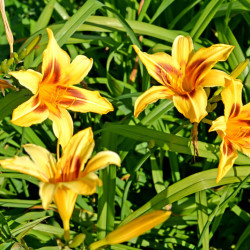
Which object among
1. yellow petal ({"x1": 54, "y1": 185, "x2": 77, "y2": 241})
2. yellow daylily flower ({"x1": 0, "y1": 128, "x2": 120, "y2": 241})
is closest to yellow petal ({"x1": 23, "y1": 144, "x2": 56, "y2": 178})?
yellow daylily flower ({"x1": 0, "y1": 128, "x2": 120, "y2": 241})

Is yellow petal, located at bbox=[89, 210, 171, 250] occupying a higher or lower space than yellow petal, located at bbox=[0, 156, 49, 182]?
lower

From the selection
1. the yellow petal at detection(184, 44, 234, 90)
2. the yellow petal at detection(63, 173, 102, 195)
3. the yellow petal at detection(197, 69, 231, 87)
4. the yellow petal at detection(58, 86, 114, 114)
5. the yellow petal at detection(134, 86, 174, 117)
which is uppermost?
the yellow petal at detection(184, 44, 234, 90)

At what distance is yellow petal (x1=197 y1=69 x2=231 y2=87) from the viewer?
1.58 m

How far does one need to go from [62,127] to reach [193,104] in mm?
529

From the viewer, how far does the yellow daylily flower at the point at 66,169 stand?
48.6 inches

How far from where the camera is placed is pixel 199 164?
88.4 inches

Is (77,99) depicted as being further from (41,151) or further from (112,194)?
(112,194)

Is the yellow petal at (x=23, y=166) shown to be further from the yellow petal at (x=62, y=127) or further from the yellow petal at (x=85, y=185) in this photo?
the yellow petal at (x=62, y=127)

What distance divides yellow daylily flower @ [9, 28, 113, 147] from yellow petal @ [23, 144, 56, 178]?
0.55ft

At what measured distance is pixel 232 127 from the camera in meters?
1.74

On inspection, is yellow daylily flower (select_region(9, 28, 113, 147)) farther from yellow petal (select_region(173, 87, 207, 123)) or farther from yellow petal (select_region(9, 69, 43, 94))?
yellow petal (select_region(173, 87, 207, 123))

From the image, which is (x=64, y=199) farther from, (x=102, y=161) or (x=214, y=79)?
(x=214, y=79)

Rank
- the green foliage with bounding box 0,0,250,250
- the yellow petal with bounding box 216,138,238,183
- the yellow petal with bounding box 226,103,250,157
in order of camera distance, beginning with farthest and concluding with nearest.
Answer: the green foliage with bounding box 0,0,250,250 < the yellow petal with bounding box 226,103,250,157 < the yellow petal with bounding box 216,138,238,183

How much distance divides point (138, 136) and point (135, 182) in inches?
20.7
